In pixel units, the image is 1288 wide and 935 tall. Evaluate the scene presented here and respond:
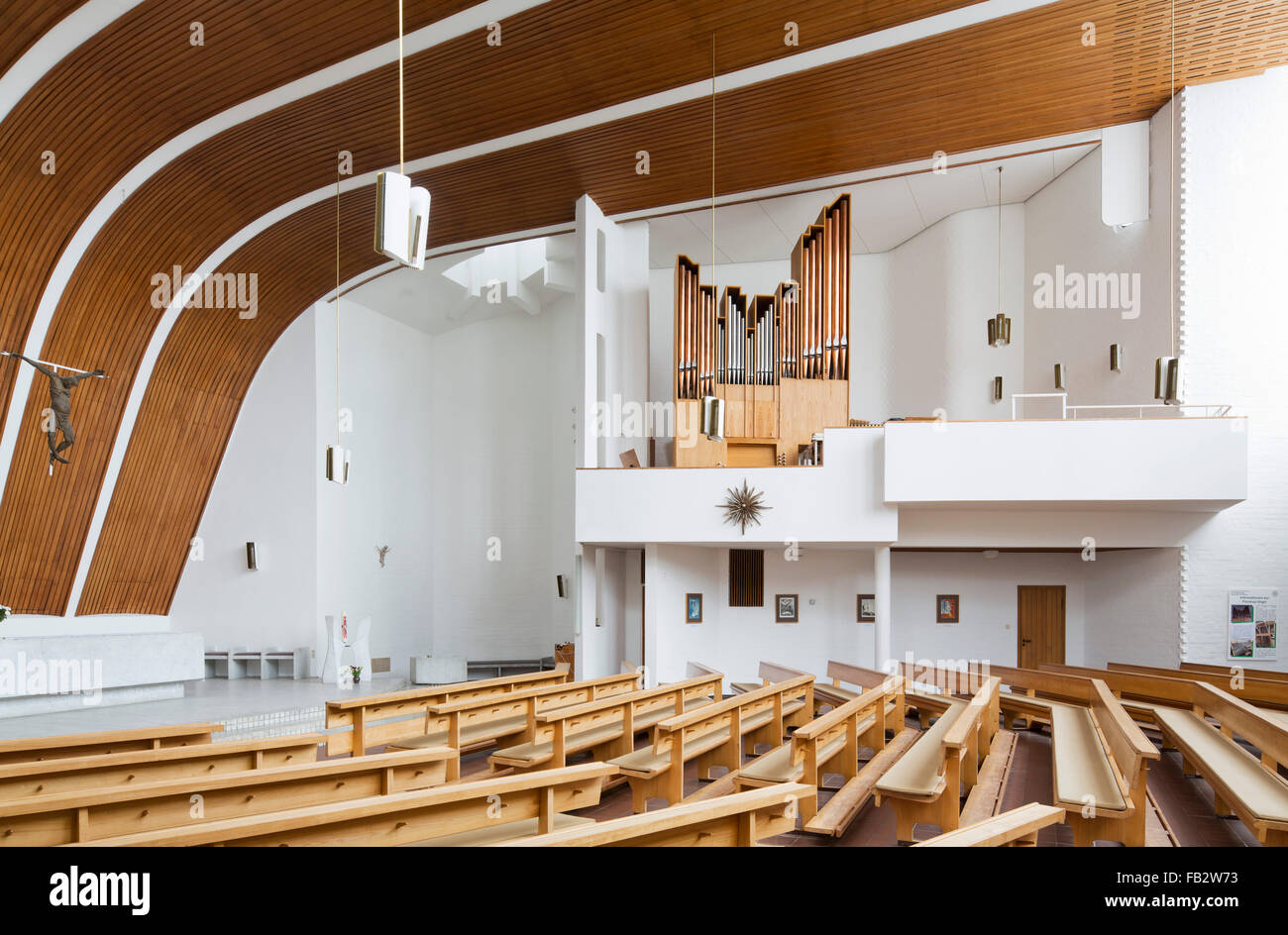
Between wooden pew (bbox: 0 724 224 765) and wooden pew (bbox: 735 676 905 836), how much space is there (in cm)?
260

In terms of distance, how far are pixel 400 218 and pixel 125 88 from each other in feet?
18.7

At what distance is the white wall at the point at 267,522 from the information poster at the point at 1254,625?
10.8 metres

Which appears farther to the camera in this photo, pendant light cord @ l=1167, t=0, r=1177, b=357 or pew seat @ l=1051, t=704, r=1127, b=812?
pendant light cord @ l=1167, t=0, r=1177, b=357

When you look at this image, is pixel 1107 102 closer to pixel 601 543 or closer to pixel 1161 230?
pixel 1161 230

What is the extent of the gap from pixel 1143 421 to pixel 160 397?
10.9 metres

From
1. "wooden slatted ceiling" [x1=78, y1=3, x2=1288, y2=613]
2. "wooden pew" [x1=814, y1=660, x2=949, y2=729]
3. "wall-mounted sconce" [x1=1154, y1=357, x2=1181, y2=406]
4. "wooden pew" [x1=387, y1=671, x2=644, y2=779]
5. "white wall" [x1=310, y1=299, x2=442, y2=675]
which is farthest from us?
"white wall" [x1=310, y1=299, x2=442, y2=675]

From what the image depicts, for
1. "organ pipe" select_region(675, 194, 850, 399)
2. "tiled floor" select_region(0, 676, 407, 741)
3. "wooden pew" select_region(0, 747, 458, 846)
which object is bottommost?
"tiled floor" select_region(0, 676, 407, 741)

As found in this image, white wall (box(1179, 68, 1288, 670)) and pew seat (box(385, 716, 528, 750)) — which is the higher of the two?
white wall (box(1179, 68, 1288, 670))

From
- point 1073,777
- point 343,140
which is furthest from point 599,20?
point 1073,777

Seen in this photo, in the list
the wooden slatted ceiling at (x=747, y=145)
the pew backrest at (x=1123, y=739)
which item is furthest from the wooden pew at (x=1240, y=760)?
the wooden slatted ceiling at (x=747, y=145)

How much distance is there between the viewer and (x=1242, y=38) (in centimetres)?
873

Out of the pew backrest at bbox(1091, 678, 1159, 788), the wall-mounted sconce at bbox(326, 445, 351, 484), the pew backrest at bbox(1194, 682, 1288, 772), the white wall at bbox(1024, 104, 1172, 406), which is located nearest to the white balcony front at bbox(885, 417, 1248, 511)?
the white wall at bbox(1024, 104, 1172, 406)

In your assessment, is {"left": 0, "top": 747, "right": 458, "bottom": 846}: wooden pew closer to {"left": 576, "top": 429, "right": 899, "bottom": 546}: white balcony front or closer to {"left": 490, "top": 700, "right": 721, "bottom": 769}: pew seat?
{"left": 490, "top": 700, "right": 721, "bottom": 769}: pew seat

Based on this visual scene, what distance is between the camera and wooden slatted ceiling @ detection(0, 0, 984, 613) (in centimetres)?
802
